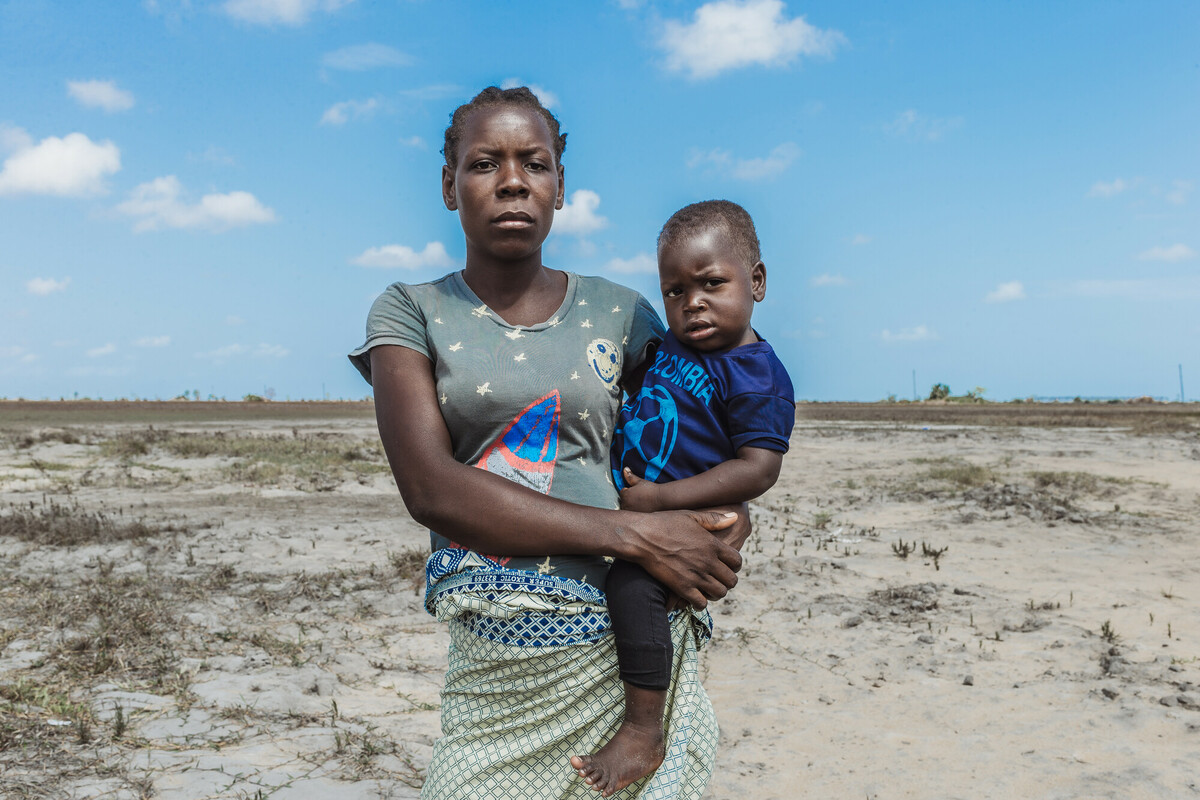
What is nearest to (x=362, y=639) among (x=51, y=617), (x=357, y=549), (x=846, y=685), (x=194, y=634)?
(x=194, y=634)

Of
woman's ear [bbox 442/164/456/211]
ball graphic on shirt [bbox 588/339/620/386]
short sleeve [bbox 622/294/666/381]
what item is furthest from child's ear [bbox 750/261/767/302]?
woman's ear [bbox 442/164/456/211]

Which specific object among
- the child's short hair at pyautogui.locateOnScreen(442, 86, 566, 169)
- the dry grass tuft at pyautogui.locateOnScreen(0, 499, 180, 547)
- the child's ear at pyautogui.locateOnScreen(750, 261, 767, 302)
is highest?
the child's short hair at pyautogui.locateOnScreen(442, 86, 566, 169)

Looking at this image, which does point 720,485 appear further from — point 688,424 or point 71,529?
point 71,529

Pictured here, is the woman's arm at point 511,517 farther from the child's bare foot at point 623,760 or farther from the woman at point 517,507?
the child's bare foot at point 623,760

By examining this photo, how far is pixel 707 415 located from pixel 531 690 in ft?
2.17

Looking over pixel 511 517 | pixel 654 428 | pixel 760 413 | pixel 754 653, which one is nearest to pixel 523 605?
pixel 511 517

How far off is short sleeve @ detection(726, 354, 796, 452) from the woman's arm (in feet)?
0.63

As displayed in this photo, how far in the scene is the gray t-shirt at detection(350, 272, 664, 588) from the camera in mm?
1688

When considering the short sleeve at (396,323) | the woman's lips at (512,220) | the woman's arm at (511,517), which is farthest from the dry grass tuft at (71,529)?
the woman's lips at (512,220)

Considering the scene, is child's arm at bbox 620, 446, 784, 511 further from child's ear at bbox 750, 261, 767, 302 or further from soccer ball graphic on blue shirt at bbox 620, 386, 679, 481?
child's ear at bbox 750, 261, 767, 302

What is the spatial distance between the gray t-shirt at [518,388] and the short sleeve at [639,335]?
116 mm

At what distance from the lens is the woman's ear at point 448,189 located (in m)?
1.88

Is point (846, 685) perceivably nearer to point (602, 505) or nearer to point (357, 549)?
point (602, 505)

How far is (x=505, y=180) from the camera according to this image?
5.63 ft
